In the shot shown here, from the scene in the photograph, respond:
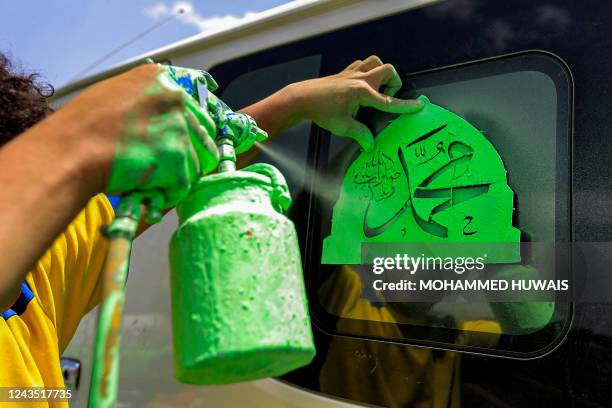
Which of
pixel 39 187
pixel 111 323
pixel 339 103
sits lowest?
pixel 111 323

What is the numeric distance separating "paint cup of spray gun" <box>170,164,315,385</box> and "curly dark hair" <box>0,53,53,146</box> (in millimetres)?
628

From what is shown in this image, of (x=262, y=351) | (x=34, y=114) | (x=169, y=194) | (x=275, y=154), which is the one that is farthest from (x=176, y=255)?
(x=275, y=154)

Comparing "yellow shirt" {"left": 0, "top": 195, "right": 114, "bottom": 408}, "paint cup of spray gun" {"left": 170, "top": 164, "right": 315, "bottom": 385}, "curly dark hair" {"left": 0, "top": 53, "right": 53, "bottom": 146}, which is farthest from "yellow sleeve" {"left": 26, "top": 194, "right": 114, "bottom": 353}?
"paint cup of spray gun" {"left": 170, "top": 164, "right": 315, "bottom": 385}

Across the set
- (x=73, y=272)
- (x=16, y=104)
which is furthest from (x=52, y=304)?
(x=16, y=104)

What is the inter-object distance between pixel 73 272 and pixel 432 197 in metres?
0.79

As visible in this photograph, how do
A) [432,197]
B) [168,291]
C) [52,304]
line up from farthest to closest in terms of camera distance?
1. [168,291]
2. [432,197]
3. [52,304]

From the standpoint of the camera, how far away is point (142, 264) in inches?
76.1

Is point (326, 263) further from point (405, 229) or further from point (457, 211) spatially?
point (457, 211)

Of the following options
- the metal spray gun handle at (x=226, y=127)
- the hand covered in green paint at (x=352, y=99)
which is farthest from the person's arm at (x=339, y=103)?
the metal spray gun handle at (x=226, y=127)

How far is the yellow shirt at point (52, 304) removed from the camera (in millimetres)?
1055

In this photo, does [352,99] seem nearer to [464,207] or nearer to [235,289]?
[464,207]

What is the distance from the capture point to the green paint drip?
1.23 metres

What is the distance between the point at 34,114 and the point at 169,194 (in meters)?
0.63

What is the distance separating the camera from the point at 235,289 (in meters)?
0.74
